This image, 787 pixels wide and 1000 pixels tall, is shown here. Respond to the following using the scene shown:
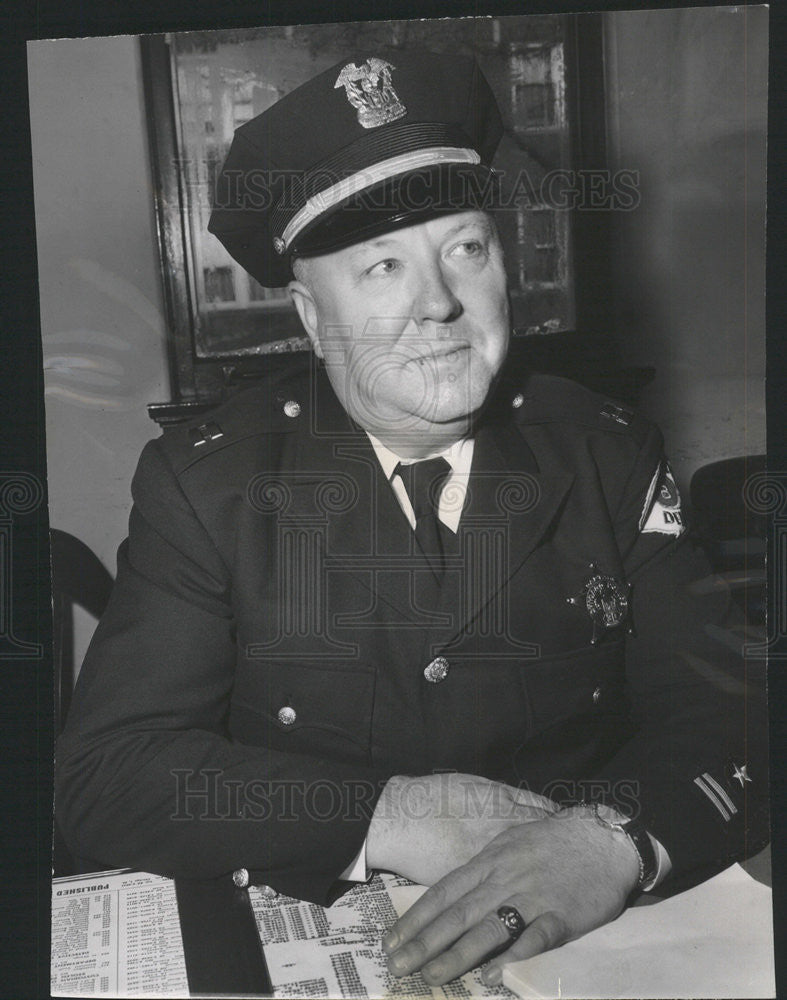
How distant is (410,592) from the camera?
128 cm

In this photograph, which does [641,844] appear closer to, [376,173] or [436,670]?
[436,670]

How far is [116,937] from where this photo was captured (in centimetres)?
120

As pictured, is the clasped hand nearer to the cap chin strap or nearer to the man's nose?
the man's nose

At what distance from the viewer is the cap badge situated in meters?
1.20

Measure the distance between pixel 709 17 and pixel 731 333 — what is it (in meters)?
0.45

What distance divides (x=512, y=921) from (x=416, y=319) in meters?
0.77

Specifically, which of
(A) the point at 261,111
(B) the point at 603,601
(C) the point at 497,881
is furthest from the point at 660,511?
(A) the point at 261,111

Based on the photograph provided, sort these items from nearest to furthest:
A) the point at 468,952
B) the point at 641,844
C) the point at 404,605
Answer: the point at 468,952
the point at 641,844
the point at 404,605

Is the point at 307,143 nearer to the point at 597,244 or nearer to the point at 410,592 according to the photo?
the point at 597,244

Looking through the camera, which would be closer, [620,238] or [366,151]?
[366,151]

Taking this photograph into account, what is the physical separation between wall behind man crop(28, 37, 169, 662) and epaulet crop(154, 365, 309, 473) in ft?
0.30

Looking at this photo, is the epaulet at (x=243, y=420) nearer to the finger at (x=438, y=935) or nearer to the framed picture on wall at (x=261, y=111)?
the framed picture on wall at (x=261, y=111)

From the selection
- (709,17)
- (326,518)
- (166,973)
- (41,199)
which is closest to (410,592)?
(326,518)

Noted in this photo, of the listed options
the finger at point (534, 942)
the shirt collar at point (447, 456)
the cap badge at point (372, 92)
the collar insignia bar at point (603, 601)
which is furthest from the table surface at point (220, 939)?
the cap badge at point (372, 92)
